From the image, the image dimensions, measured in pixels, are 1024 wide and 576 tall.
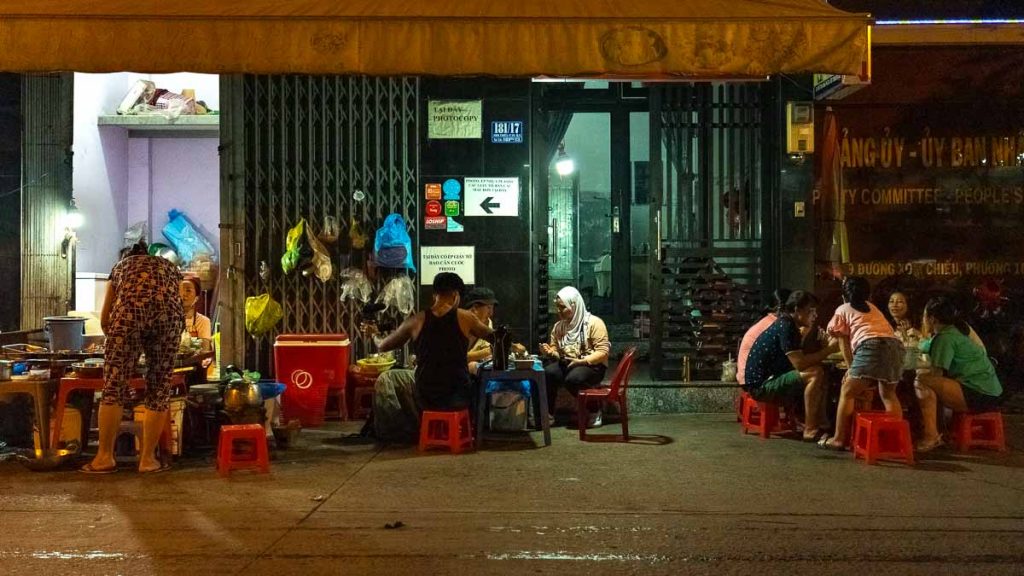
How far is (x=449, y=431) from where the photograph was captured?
27.9ft

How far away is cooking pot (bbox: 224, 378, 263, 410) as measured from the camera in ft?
26.5

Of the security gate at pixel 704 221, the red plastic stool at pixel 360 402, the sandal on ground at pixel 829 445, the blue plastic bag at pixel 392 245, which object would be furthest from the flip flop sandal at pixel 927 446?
the blue plastic bag at pixel 392 245

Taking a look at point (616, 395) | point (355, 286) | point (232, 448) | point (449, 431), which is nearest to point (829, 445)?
point (616, 395)

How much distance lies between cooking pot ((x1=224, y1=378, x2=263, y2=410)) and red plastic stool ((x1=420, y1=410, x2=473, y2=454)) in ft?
4.78

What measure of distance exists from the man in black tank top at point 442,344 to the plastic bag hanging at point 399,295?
2.43m

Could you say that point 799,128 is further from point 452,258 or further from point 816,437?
point 452,258

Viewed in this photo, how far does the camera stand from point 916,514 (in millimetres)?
6410

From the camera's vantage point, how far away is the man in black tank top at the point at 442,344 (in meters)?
8.45

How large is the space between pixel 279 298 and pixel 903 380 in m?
6.86

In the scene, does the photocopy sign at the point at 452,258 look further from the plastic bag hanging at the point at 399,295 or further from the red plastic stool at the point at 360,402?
the red plastic stool at the point at 360,402

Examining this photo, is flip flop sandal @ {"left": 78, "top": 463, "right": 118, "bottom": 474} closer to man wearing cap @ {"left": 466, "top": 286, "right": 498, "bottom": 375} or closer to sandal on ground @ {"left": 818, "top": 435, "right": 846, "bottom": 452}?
man wearing cap @ {"left": 466, "top": 286, "right": 498, "bottom": 375}

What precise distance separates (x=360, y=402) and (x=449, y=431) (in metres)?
2.26

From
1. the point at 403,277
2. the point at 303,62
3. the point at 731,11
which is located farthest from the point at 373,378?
the point at 731,11

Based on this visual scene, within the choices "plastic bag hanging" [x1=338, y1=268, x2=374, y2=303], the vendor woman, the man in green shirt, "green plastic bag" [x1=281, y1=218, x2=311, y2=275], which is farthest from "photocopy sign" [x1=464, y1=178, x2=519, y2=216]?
the man in green shirt
